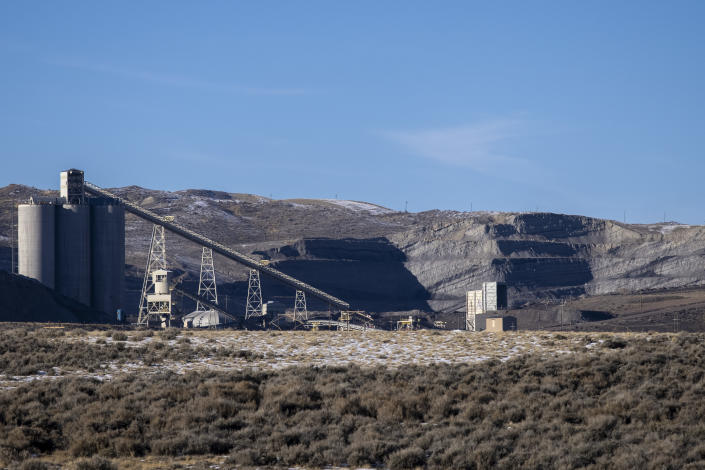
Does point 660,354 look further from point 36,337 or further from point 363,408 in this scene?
point 36,337

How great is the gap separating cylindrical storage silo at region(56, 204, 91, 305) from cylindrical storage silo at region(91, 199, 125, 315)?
3.46ft

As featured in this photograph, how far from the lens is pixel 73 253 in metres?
99.7

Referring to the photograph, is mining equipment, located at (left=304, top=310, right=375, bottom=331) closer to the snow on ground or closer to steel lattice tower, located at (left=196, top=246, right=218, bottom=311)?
steel lattice tower, located at (left=196, top=246, right=218, bottom=311)

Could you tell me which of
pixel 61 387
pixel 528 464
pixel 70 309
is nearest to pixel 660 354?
pixel 528 464

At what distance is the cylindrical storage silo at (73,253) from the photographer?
325 ft

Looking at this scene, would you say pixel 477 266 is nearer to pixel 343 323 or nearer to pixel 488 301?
pixel 488 301

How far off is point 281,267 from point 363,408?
157m

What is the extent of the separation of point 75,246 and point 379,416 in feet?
268

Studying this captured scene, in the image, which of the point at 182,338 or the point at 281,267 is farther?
the point at 281,267

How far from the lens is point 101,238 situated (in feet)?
335

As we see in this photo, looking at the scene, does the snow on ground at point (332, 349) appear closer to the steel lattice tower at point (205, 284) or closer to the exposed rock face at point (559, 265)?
the steel lattice tower at point (205, 284)

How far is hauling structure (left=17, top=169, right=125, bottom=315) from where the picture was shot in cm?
9881

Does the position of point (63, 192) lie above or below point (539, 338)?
above

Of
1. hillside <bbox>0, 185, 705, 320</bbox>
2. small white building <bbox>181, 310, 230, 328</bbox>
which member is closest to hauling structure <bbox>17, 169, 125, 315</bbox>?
small white building <bbox>181, 310, 230, 328</bbox>
